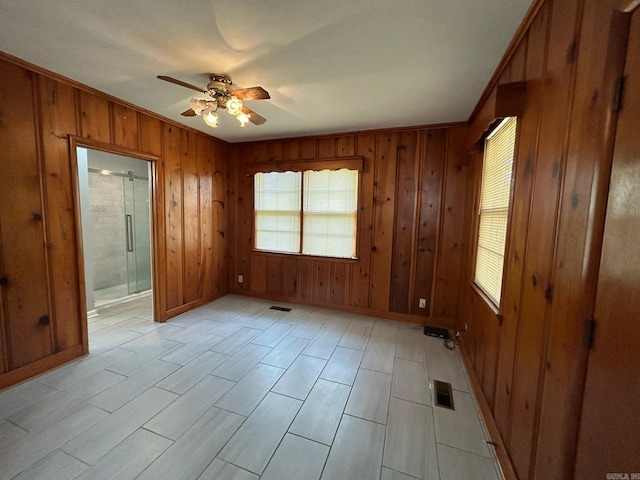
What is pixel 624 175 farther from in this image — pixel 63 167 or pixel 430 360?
pixel 63 167

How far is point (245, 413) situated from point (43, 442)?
1.13m

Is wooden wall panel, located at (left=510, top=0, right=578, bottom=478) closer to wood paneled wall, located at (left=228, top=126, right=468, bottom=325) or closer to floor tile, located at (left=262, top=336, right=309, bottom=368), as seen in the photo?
floor tile, located at (left=262, top=336, right=309, bottom=368)

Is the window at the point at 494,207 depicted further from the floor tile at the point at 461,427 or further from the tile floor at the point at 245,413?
the tile floor at the point at 245,413

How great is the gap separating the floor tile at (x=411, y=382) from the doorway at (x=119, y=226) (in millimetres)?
4162

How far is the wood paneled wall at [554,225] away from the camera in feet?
2.67

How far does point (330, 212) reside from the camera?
3584 millimetres

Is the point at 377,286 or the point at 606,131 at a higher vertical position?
the point at 606,131

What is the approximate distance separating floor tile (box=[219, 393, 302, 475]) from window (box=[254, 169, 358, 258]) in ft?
6.93

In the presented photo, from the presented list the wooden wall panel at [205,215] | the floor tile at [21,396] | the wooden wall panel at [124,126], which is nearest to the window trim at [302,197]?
the wooden wall panel at [205,215]

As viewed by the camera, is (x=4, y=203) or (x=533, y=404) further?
(x=4, y=203)

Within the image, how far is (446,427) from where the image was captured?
165 cm

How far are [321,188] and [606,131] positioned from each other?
2981mm

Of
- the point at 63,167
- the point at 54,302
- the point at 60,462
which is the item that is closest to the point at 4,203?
the point at 63,167

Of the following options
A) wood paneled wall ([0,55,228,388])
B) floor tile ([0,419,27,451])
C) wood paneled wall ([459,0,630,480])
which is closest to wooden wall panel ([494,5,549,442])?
wood paneled wall ([459,0,630,480])
